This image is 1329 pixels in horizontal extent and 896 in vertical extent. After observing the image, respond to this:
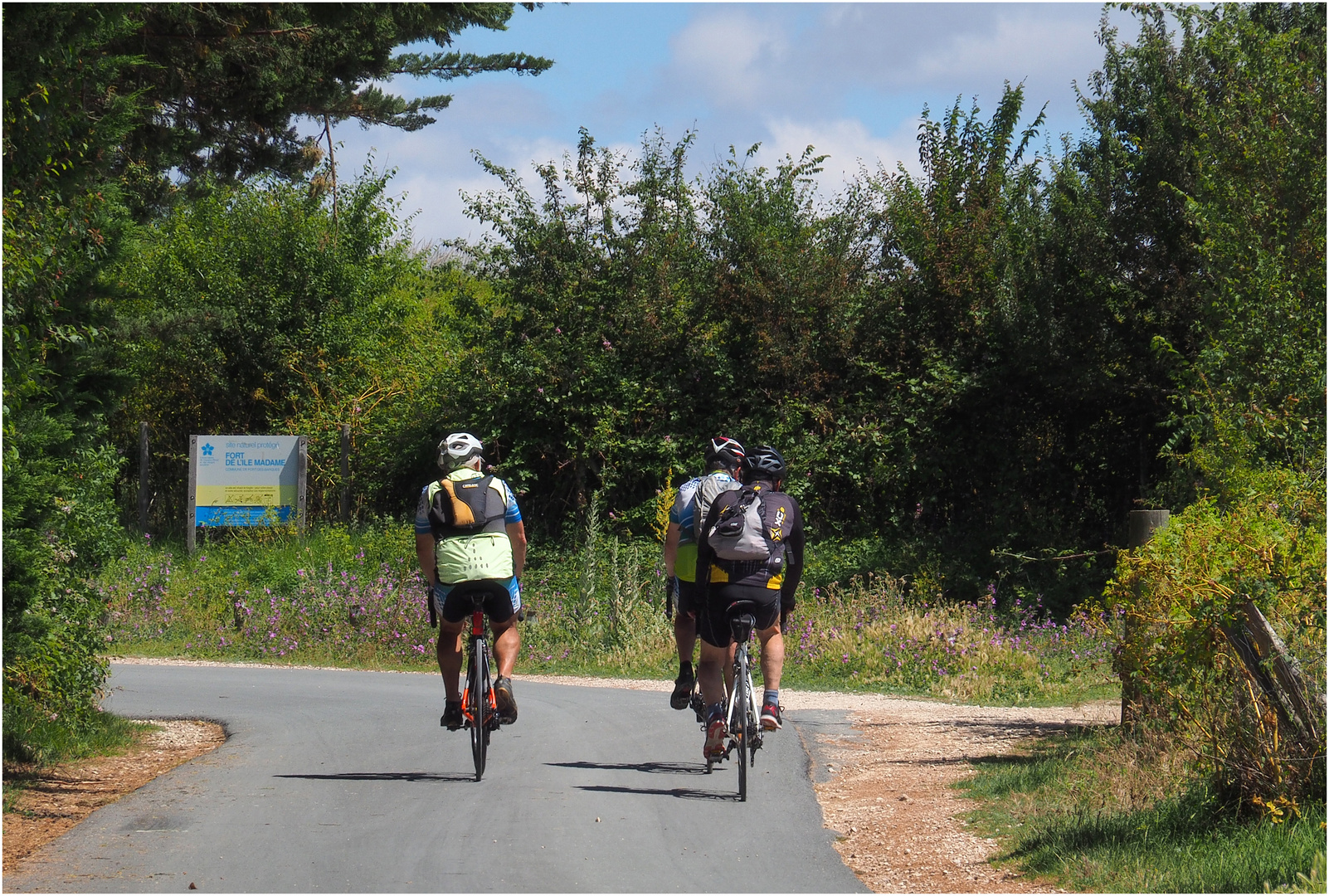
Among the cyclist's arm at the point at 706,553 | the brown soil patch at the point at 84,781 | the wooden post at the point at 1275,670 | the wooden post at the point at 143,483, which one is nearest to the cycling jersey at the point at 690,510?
the cyclist's arm at the point at 706,553

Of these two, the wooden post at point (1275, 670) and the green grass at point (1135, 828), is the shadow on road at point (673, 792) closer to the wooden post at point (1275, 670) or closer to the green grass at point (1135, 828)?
the green grass at point (1135, 828)

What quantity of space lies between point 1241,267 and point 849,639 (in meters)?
6.13

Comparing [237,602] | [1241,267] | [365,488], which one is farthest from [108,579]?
[1241,267]

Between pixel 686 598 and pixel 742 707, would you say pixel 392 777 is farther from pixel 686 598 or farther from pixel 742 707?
pixel 742 707

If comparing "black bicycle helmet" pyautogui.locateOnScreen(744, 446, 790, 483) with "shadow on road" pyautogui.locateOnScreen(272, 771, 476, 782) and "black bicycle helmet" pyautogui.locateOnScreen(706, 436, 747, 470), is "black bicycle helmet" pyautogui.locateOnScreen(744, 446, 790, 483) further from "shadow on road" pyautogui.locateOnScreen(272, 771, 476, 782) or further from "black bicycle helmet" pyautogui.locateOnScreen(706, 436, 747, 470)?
"shadow on road" pyautogui.locateOnScreen(272, 771, 476, 782)

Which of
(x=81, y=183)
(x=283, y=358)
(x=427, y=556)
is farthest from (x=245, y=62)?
(x=283, y=358)

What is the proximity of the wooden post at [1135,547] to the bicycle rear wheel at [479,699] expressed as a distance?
12.0ft

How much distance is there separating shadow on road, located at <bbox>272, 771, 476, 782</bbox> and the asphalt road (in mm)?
25

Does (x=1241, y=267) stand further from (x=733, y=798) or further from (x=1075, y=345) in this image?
(x=1075, y=345)

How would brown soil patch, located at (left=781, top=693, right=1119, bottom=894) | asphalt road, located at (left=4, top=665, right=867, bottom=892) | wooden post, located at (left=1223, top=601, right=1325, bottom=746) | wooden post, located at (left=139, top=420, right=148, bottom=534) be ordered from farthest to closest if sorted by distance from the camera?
wooden post, located at (left=139, top=420, right=148, bottom=534) → brown soil patch, located at (left=781, top=693, right=1119, bottom=894) → asphalt road, located at (left=4, top=665, right=867, bottom=892) → wooden post, located at (left=1223, top=601, right=1325, bottom=746)

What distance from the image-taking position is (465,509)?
7.30 metres

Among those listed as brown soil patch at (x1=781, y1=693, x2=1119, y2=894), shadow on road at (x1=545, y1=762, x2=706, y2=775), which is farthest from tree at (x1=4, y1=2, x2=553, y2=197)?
brown soil patch at (x1=781, y1=693, x2=1119, y2=894)

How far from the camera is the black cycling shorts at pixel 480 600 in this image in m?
7.32

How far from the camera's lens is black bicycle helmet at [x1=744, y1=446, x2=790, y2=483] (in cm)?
730
